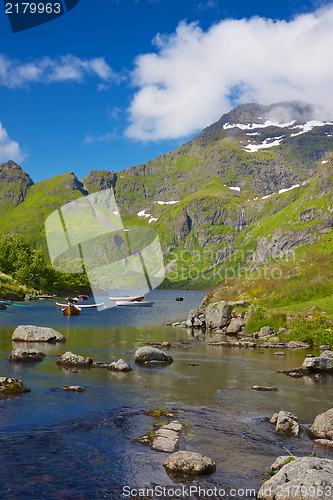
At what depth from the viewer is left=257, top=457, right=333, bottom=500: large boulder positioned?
869 centimetres

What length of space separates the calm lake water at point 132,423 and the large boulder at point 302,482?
1.30 m

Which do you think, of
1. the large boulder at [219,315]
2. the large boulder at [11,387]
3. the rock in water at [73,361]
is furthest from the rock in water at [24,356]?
the large boulder at [219,315]

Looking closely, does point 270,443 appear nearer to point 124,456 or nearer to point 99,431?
point 124,456

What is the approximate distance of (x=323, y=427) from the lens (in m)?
14.9

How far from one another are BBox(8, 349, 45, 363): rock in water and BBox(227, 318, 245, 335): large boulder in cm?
2942

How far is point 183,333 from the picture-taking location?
53969 mm

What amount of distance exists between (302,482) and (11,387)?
16359mm

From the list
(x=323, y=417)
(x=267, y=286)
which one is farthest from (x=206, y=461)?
(x=267, y=286)

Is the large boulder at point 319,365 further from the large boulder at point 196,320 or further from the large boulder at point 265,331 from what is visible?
the large boulder at point 196,320

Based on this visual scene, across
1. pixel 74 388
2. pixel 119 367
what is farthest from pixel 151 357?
pixel 74 388

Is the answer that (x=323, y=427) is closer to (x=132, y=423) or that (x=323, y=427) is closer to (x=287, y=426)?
(x=287, y=426)

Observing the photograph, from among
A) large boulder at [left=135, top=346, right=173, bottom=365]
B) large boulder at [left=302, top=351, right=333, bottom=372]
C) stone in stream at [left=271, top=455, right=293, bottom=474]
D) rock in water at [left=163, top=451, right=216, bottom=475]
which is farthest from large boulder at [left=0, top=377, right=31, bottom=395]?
large boulder at [left=302, top=351, right=333, bottom=372]
